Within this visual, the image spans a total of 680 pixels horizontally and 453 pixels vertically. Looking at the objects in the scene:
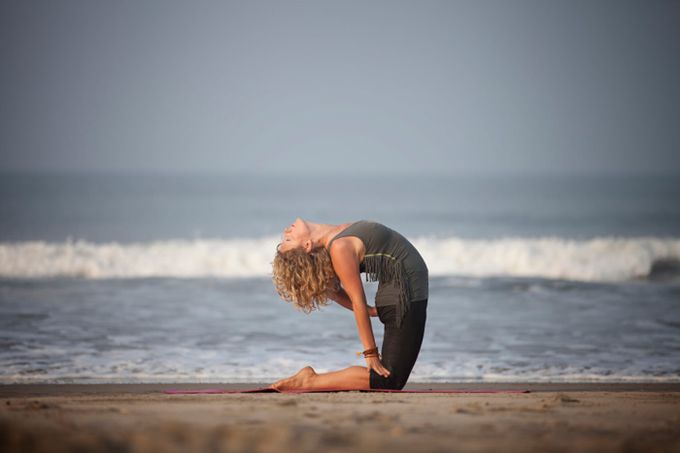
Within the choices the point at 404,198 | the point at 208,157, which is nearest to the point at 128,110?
the point at 208,157

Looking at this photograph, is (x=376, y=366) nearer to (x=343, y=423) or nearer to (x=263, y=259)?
(x=343, y=423)

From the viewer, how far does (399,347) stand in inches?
187

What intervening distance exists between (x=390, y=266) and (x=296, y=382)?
860mm

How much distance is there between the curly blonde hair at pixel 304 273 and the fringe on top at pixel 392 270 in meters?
0.22

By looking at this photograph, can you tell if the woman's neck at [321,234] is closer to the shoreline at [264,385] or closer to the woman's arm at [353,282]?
the woman's arm at [353,282]

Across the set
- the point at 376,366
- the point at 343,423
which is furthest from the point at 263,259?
the point at 343,423

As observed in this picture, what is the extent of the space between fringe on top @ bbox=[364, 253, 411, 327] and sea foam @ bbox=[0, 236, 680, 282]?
29.7ft

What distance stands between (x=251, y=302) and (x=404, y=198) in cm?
2729

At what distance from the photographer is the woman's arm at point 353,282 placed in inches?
179

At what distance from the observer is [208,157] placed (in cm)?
5619

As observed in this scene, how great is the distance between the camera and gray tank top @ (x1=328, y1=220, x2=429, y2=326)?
187 inches

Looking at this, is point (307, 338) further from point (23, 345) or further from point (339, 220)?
point (339, 220)

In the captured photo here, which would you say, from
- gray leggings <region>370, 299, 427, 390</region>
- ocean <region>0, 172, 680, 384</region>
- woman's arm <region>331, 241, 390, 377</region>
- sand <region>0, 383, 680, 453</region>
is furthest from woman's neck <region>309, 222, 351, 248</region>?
ocean <region>0, 172, 680, 384</region>

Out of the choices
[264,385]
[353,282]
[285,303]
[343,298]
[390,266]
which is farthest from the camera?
[285,303]
